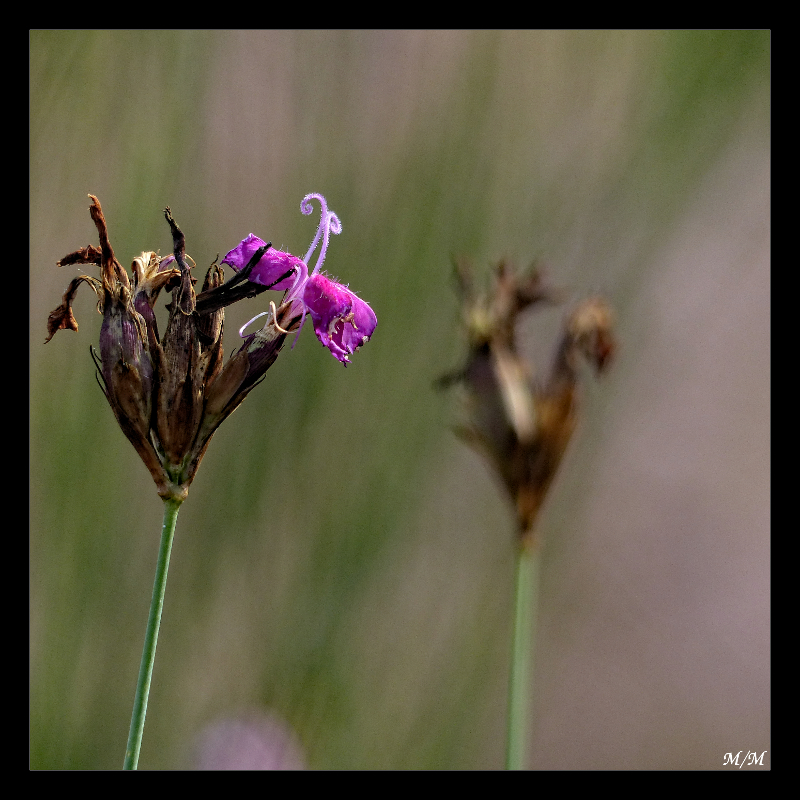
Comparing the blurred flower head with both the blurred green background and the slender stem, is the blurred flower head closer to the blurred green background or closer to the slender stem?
the slender stem

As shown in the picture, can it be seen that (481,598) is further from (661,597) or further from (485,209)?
(661,597)

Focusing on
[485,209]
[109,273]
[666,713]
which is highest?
[485,209]

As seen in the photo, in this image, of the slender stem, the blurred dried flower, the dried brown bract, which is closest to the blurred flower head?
the dried brown bract

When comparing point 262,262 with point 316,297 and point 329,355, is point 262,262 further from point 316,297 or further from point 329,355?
point 329,355

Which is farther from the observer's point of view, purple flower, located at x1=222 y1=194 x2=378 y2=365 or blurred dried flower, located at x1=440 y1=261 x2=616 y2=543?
blurred dried flower, located at x1=440 y1=261 x2=616 y2=543

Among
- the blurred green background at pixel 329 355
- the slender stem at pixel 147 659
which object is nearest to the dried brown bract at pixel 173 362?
the slender stem at pixel 147 659

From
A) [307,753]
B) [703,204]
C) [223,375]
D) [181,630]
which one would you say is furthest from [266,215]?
[703,204]

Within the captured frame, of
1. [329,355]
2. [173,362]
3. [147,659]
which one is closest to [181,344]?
[173,362]
